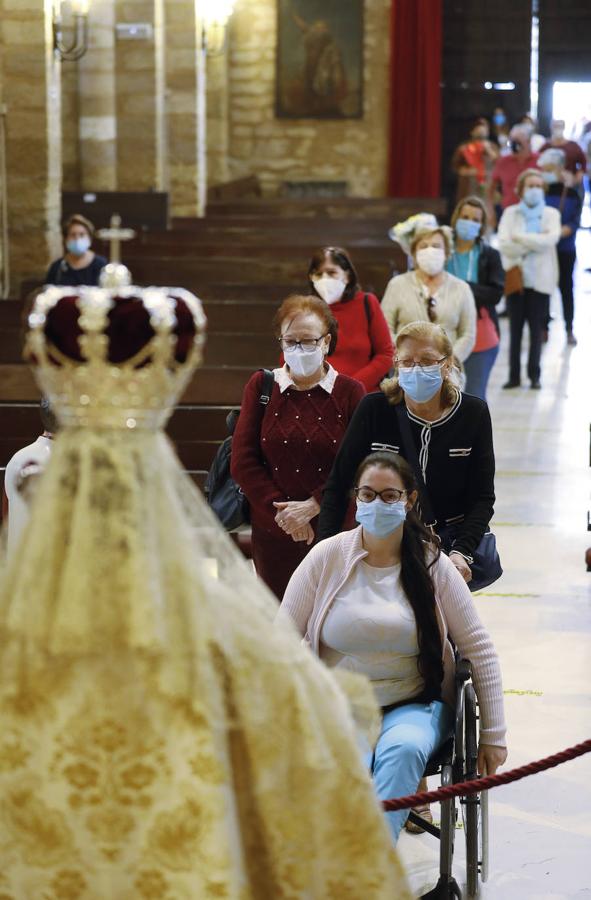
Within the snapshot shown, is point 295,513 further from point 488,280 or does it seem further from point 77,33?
point 77,33

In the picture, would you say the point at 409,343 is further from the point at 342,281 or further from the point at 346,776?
the point at 346,776

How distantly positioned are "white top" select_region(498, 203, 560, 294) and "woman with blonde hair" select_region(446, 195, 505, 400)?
9.09 ft

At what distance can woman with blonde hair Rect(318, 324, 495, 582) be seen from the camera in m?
4.32

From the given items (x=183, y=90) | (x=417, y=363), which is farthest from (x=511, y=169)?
(x=417, y=363)

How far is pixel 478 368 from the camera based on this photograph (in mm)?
8094

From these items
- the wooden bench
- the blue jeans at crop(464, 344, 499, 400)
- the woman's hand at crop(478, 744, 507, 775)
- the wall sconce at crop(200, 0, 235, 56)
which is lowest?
the woman's hand at crop(478, 744, 507, 775)

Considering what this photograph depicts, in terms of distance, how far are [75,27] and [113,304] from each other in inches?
460

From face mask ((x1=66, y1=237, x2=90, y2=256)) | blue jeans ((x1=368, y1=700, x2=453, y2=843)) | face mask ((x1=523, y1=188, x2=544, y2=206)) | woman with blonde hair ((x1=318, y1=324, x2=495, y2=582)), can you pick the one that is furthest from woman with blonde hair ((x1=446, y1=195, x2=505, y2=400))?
blue jeans ((x1=368, y1=700, x2=453, y2=843))

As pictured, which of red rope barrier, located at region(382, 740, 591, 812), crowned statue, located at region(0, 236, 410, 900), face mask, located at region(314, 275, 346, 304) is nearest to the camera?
crowned statue, located at region(0, 236, 410, 900)

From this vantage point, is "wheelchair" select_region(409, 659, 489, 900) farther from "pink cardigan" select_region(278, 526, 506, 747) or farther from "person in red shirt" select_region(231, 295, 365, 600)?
"person in red shirt" select_region(231, 295, 365, 600)

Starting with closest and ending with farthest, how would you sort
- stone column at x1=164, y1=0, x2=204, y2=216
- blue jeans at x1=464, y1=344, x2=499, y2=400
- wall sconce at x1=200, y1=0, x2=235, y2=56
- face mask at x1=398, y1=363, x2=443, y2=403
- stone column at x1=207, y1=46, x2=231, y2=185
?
1. face mask at x1=398, y1=363, x2=443, y2=403
2. blue jeans at x1=464, y1=344, x2=499, y2=400
3. stone column at x1=164, y1=0, x2=204, y2=216
4. wall sconce at x1=200, y1=0, x2=235, y2=56
5. stone column at x1=207, y1=46, x2=231, y2=185

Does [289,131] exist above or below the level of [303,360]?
above

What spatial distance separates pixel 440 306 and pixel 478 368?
1074 millimetres

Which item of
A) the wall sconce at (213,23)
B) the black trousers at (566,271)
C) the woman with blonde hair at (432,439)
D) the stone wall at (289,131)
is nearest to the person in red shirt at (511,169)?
the black trousers at (566,271)
